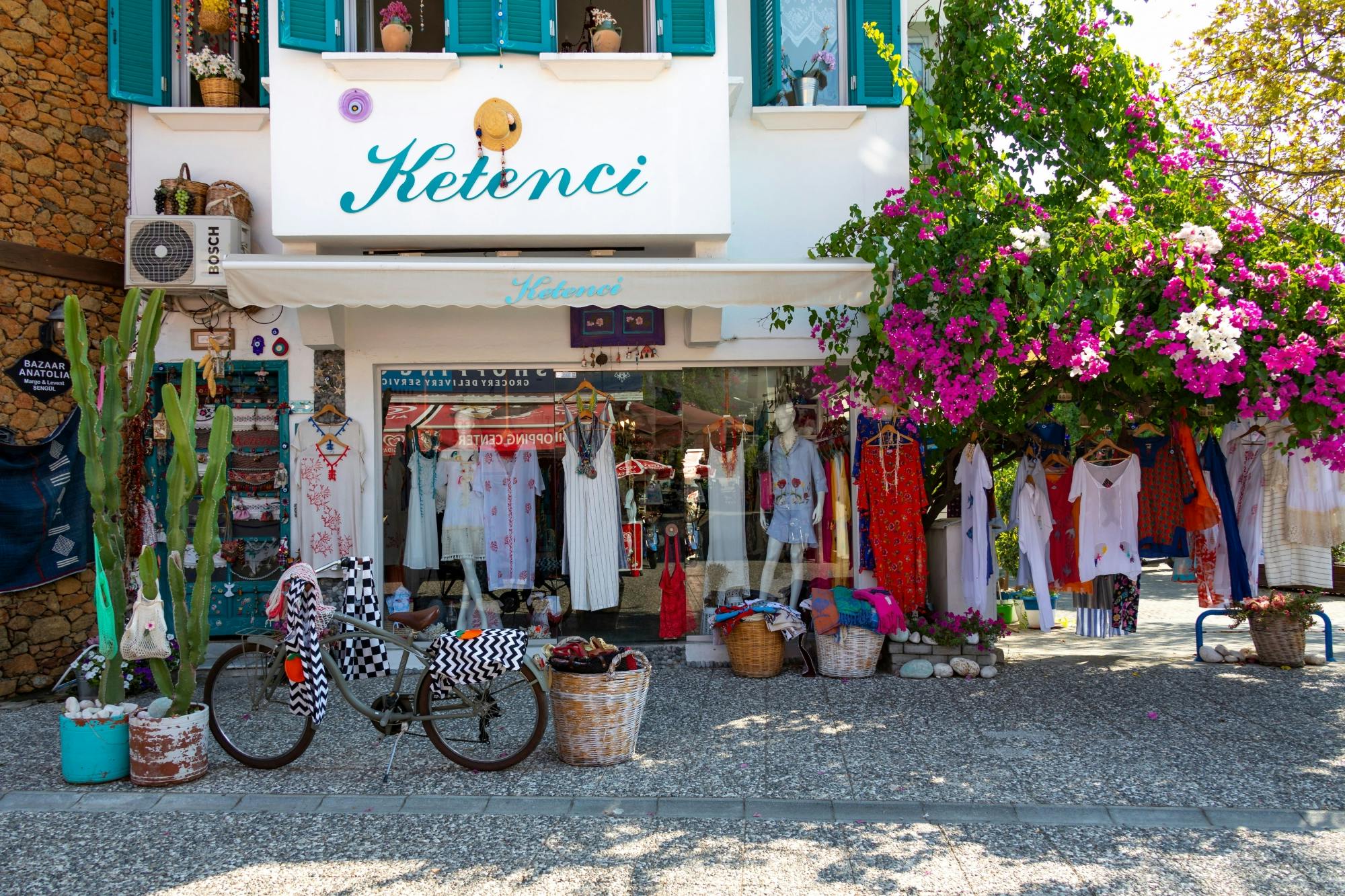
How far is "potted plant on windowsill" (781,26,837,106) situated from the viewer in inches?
348

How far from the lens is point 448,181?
779cm

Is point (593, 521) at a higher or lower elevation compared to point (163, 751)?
higher

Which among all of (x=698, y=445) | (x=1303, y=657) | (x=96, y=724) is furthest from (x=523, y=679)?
(x=1303, y=657)

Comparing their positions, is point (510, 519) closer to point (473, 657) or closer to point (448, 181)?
point (448, 181)

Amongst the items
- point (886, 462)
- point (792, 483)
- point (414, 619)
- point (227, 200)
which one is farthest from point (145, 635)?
point (886, 462)

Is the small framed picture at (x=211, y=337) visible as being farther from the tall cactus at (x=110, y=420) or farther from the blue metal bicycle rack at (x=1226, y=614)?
the blue metal bicycle rack at (x=1226, y=614)

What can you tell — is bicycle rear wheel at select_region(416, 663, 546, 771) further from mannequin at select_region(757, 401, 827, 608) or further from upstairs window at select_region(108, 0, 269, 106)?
upstairs window at select_region(108, 0, 269, 106)

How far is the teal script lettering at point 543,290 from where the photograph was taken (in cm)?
714

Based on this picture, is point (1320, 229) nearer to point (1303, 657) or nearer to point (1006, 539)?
point (1303, 657)

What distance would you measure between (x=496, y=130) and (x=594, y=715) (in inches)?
172

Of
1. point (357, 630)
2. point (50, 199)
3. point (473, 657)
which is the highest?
point (50, 199)

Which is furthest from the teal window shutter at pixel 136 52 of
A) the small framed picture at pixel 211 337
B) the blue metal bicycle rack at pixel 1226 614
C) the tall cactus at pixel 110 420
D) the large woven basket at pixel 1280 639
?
the large woven basket at pixel 1280 639

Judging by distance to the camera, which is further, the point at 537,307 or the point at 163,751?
the point at 537,307

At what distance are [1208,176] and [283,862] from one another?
7.52 m
